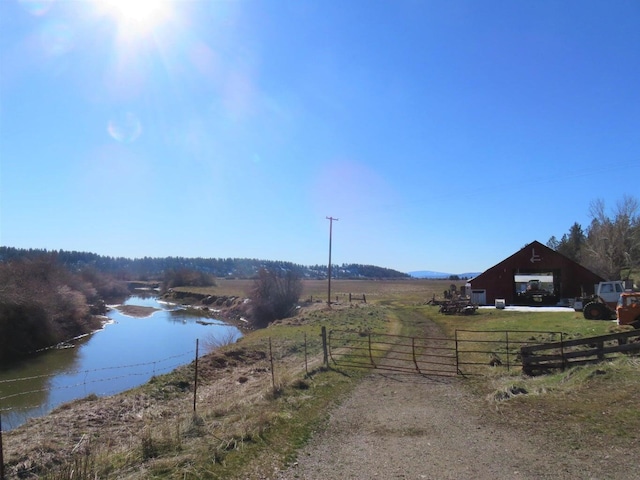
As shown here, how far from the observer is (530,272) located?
151 feet

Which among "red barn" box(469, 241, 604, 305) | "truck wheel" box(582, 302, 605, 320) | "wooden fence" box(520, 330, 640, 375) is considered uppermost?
"red barn" box(469, 241, 604, 305)

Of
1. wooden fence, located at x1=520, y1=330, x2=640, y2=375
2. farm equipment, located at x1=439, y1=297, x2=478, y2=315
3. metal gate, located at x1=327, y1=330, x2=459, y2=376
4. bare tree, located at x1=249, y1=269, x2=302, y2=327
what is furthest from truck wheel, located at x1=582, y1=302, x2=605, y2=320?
bare tree, located at x1=249, y1=269, x2=302, y2=327

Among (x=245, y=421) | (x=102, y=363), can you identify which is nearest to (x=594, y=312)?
(x=245, y=421)

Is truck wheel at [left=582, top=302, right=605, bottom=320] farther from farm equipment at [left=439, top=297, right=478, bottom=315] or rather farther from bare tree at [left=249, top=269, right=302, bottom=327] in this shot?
bare tree at [left=249, top=269, right=302, bottom=327]

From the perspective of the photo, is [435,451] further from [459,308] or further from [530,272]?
[530,272]

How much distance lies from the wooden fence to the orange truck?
7166mm

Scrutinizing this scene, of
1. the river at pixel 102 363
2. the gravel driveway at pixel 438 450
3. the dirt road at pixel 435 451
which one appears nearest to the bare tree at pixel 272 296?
the river at pixel 102 363

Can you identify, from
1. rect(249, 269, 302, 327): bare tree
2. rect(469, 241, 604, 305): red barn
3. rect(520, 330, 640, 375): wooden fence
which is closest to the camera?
rect(520, 330, 640, 375): wooden fence

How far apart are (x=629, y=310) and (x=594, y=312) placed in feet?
20.2

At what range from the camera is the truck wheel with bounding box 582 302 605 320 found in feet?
89.9

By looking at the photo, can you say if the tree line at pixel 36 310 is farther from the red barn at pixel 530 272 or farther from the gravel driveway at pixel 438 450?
the red barn at pixel 530 272

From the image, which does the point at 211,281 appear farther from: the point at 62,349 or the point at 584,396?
the point at 584,396

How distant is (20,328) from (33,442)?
31480mm

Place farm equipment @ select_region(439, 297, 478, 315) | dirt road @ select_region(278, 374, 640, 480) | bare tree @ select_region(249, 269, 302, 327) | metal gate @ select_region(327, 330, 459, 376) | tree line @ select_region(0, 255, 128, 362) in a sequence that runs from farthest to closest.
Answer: bare tree @ select_region(249, 269, 302, 327)
farm equipment @ select_region(439, 297, 478, 315)
tree line @ select_region(0, 255, 128, 362)
metal gate @ select_region(327, 330, 459, 376)
dirt road @ select_region(278, 374, 640, 480)
